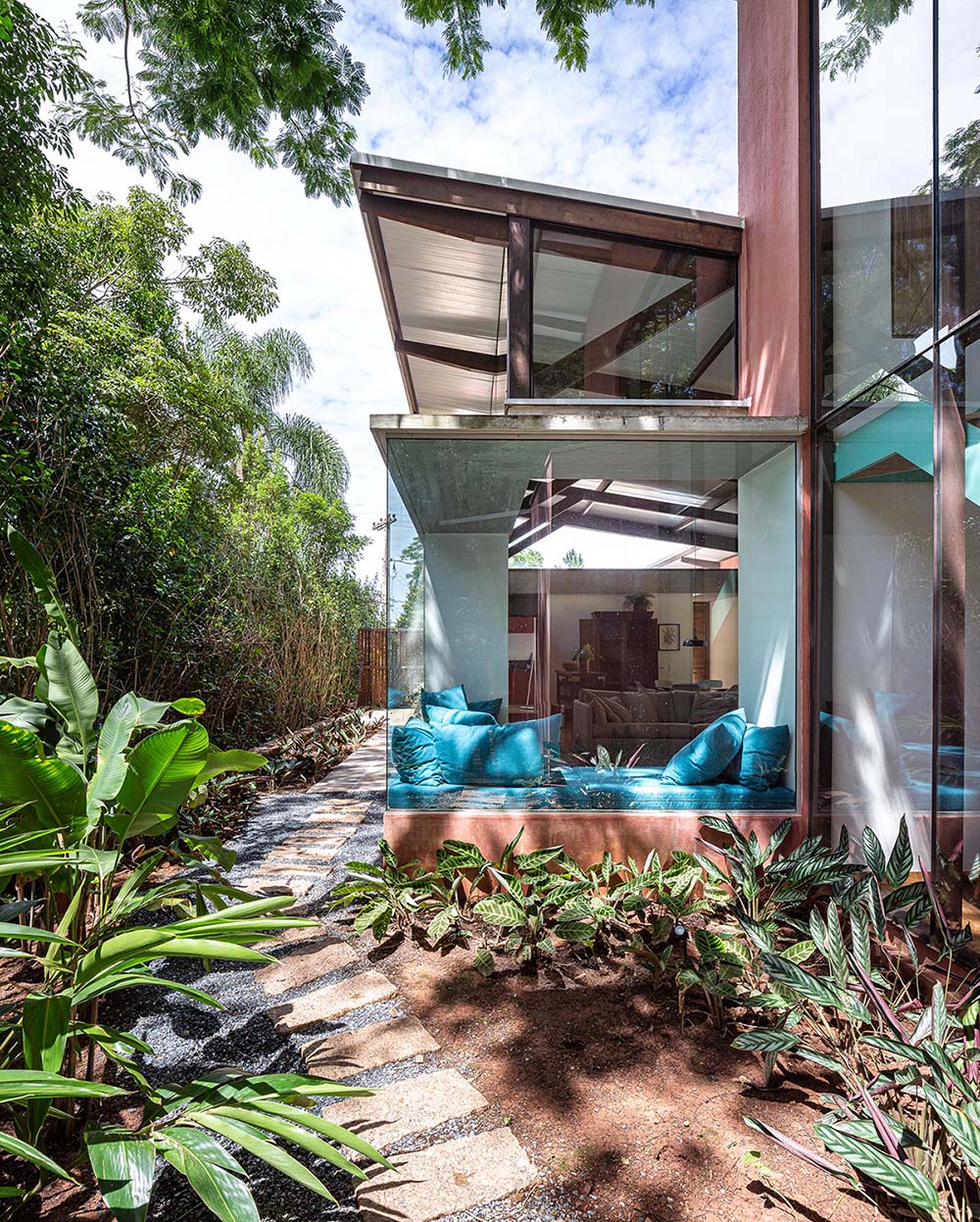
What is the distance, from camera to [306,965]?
2.92 metres

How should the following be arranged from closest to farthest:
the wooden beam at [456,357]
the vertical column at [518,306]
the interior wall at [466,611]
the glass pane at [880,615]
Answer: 1. the glass pane at [880,615]
2. the interior wall at [466,611]
3. the vertical column at [518,306]
4. the wooden beam at [456,357]

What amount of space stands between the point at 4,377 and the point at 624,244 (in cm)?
405

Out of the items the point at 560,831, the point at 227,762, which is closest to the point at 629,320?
the point at 560,831

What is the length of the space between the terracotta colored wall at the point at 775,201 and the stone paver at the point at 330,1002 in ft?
12.3

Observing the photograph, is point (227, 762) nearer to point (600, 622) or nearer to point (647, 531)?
point (600, 622)

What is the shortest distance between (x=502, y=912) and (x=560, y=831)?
0.92 meters

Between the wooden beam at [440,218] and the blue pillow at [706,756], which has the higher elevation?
the wooden beam at [440,218]

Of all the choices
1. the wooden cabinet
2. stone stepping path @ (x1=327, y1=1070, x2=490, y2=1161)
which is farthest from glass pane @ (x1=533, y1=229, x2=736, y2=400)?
stone stepping path @ (x1=327, y1=1070, x2=490, y2=1161)

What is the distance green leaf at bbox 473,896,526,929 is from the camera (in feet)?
9.61

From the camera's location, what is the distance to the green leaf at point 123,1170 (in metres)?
1.10

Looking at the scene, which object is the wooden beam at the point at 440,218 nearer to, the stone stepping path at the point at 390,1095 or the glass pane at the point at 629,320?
the glass pane at the point at 629,320

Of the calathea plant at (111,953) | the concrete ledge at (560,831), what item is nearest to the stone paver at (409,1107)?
the calathea plant at (111,953)

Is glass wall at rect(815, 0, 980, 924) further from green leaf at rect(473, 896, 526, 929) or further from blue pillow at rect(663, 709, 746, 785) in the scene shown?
green leaf at rect(473, 896, 526, 929)

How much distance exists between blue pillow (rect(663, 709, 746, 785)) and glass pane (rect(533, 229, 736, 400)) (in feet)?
7.83
